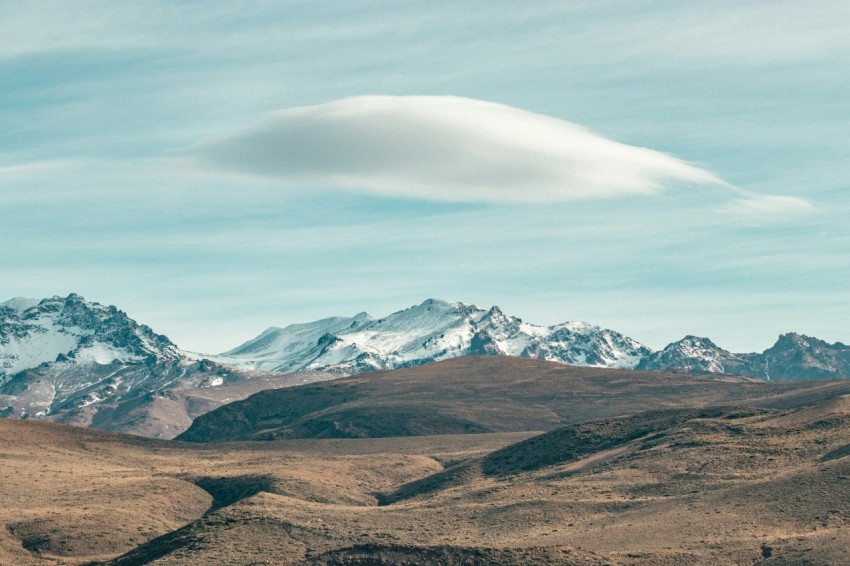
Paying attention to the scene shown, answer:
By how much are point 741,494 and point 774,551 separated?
1257 inches

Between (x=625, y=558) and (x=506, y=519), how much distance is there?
4002 centimetres

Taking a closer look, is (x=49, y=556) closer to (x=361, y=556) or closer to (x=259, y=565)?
(x=259, y=565)

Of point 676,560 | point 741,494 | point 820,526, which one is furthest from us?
point 741,494

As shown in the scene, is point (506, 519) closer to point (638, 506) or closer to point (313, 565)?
point (638, 506)

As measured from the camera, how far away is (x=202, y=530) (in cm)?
17362

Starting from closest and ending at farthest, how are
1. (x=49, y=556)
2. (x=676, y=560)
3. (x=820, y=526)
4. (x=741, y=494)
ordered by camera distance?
(x=676, y=560) → (x=820, y=526) → (x=741, y=494) → (x=49, y=556)

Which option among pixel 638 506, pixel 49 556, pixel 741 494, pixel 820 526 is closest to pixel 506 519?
pixel 638 506

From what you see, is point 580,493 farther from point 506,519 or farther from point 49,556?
point 49,556

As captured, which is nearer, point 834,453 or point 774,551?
point 774,551

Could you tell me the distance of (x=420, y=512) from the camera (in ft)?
641

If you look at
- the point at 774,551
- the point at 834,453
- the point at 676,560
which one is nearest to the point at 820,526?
the point at 774,551

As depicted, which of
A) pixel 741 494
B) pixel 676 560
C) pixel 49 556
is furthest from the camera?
pixel 49 556

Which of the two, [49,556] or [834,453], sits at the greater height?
[834,453]

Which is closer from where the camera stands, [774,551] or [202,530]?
[774,551]
